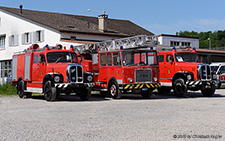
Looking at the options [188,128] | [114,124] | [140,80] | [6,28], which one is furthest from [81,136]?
[6,28]

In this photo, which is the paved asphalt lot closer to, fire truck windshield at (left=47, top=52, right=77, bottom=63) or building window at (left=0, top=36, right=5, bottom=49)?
fire truck windshield at (left=47, top=52, right=77, bottom=63)

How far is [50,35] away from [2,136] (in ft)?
102

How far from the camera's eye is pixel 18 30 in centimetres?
4353

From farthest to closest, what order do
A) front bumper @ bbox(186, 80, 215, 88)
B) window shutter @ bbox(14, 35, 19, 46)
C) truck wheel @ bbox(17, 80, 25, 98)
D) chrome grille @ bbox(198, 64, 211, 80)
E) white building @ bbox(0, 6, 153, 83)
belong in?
window shutter @ bbox(14, 35, 19, 46)
white building @ bbox(0, 6, 153, 83)
truck wheel @ bbox(17, 80, 25, 98)
chrome grille @ bbox(198, 64, 211, 80)
front bumper @ bbox(186, 80, 215, 88)

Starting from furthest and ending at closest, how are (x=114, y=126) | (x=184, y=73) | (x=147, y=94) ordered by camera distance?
(x=184, y=73)
(x=147, y=94)
(x=114, y=126)

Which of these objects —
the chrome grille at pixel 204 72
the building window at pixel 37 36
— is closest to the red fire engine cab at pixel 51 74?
the chrome grille at pixel 204 72

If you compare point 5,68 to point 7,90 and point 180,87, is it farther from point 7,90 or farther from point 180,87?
point 180,87

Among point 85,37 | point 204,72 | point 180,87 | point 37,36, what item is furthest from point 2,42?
point 204,72

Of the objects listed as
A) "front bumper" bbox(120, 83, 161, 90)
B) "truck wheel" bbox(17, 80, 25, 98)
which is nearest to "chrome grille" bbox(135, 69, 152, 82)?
"front bumper" bbox(120, 83, 161, 90)

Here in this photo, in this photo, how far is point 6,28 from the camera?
4528 centimetres

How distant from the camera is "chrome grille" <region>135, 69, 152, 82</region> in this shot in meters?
19.8

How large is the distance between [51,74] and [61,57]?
1.42 metres

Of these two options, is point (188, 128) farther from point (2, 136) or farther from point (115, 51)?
point (115, 51)

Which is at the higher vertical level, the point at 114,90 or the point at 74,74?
the point at 74,74
